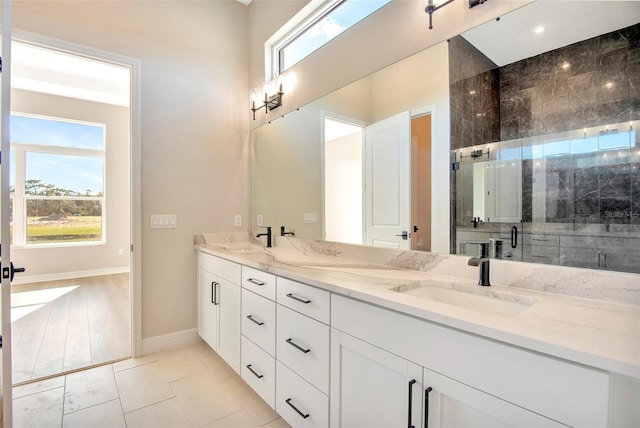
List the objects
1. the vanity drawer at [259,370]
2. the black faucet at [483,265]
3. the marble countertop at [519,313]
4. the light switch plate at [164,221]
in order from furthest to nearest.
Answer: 1. the light switch plate at [164,221]
2. the vanity drawer at [259,370]
3. the black faucet at [483,265]
4. the marble countertop at [519,313]

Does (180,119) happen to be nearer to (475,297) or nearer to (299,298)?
(299,298)

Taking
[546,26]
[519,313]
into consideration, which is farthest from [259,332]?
[546,26]

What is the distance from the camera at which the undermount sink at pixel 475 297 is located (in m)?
1.12

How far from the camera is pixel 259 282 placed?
1.82 meters

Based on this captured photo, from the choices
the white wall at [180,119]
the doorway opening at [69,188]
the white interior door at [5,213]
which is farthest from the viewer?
the doorway opening at [69,188]

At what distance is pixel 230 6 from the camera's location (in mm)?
3020

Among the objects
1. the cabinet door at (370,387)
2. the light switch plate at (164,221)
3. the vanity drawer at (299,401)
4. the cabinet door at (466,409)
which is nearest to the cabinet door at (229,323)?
the vanity drawer at (299,401)

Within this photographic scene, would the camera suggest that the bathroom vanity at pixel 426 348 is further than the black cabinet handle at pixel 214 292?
No

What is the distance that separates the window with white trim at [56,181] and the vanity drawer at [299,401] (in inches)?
232

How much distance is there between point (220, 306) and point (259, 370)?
68 centimetres

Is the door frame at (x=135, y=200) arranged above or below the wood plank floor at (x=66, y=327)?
above

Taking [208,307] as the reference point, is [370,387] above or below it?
above

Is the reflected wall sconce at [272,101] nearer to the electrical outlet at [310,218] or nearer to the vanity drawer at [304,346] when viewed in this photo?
the electrical outlet at [310,218]

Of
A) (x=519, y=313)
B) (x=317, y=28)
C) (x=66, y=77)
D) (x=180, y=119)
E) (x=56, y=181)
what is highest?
(x=66, y=77)
